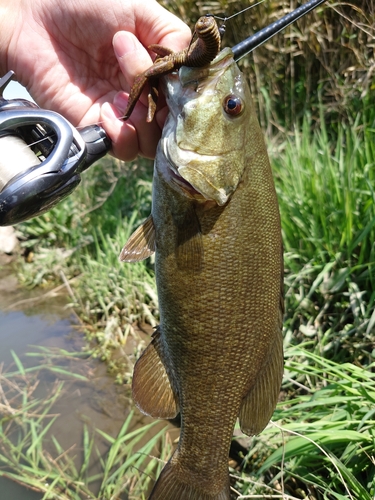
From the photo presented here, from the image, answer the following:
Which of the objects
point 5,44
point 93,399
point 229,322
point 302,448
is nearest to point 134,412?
point 93,399

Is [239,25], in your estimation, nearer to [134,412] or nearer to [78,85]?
[78,85]

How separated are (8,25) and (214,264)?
1.77 metres

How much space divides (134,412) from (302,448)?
161cm

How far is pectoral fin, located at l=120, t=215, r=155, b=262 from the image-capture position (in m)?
1.73

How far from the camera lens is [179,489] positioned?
5.70ft

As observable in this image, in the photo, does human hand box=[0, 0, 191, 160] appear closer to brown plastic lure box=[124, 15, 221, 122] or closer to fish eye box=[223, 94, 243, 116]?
brown plastic lure box=[124, 15, 221, 122]

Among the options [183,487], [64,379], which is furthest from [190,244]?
[64,379]

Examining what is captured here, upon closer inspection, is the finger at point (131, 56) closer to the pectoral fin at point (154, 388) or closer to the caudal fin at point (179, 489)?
the pectoral fin at point (154, 388)

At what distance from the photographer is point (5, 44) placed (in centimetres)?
226

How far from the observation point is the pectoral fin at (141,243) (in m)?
1.73

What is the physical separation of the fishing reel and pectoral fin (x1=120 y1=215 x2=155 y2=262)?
32 centimetres

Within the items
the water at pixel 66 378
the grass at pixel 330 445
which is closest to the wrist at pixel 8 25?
the grass at pixel 330 445

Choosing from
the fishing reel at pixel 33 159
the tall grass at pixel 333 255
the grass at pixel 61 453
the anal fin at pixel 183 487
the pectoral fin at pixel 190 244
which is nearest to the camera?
the fishing reel at pixel 33 159

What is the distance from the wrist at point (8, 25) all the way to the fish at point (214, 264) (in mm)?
1153
